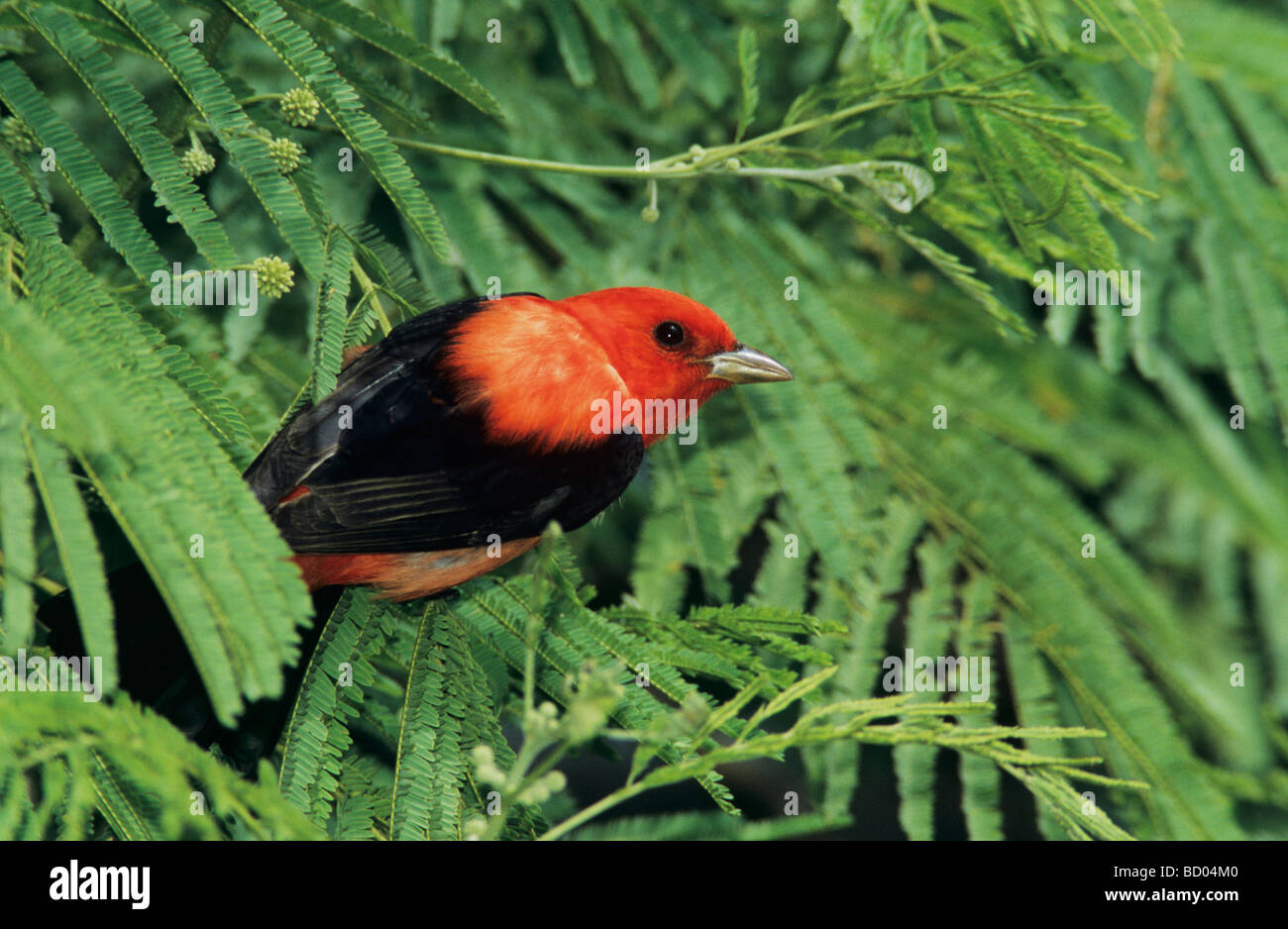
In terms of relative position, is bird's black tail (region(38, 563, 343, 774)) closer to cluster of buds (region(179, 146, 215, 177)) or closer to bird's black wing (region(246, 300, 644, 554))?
bird's black wing (region(246, 300, 644, 554))

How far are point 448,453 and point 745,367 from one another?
1.01 meters

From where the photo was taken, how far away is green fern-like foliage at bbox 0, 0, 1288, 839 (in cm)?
200

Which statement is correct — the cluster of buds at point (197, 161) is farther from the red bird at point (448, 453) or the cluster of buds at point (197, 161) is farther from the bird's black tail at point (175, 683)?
the bird's black tail at point (175, 683)

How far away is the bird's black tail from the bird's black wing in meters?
0.35

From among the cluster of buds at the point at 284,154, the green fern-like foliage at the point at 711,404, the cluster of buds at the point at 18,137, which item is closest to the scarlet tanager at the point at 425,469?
the green fern-like foliage at the point at 711,404

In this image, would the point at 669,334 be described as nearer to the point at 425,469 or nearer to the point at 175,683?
the point at 425,469

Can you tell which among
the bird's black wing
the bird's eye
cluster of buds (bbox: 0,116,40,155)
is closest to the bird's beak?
the bird's eye

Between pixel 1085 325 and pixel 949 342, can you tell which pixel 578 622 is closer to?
pixel 949 342

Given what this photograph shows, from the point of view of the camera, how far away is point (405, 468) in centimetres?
294

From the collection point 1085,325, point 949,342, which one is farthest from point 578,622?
point 1085,325

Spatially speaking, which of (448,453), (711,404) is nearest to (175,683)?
(448,453)

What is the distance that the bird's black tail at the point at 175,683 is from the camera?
256cm

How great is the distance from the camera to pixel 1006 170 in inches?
119
